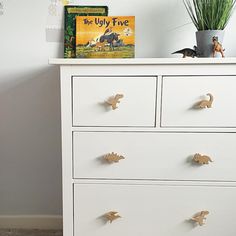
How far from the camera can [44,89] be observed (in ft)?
4.36

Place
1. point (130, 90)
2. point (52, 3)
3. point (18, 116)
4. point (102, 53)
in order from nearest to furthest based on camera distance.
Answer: point (130, 90) → point (102, 53) → point (52, 3) → point (18, 116)

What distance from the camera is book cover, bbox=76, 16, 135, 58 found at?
1.13 meters

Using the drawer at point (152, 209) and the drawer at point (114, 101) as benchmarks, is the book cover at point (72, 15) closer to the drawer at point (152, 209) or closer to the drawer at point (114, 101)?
the drawer at point (114, 101)

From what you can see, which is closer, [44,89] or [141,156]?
[141,156]

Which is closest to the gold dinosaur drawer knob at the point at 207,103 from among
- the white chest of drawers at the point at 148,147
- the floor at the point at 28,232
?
the white chest of drawers at the point at 148,147

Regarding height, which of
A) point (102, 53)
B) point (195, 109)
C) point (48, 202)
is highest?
point (102, 53)

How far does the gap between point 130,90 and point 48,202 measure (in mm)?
908

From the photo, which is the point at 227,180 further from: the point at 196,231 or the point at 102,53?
the point at 102,53

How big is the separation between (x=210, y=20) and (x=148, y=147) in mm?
579

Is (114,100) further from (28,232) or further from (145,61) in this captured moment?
(28,232)

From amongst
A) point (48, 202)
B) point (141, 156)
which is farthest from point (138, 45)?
point (48, 202)

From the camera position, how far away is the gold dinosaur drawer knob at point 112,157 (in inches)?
36.9

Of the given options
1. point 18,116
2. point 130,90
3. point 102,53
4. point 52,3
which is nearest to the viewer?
point 130,90

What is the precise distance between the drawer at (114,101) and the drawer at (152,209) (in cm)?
26
